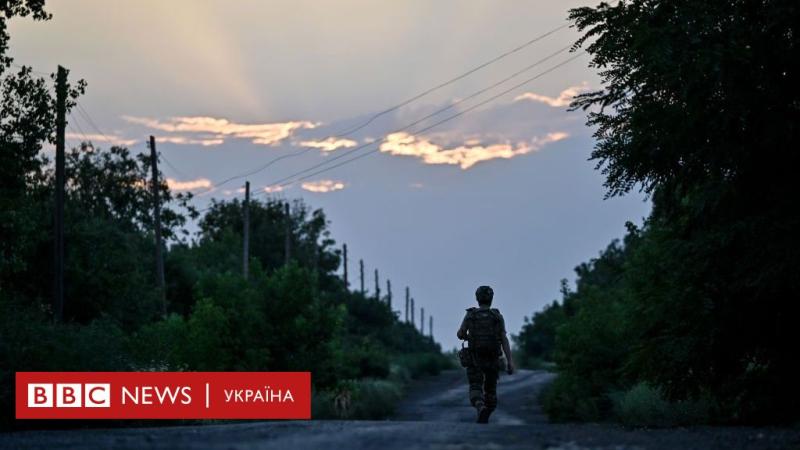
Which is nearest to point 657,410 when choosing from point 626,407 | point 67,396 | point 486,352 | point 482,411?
point 626,407

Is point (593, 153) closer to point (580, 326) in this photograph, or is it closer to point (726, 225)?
point (726, 225)

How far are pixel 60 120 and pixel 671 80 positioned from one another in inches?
862

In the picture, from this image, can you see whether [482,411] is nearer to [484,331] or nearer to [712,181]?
[484,331]

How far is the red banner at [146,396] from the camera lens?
1938 cm

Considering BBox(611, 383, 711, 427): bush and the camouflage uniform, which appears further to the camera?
BBox(611, 383, 711, 427): bush

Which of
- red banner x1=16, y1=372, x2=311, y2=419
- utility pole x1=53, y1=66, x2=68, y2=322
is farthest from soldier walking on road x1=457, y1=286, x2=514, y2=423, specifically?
utility pole x1=53, y1=66, x2=68, y2=322

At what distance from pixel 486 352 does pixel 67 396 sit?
25.5 feet

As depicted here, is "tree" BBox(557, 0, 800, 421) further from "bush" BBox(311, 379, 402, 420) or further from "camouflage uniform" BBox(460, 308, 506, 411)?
"bush" BBox(311, 379, 402, 420)

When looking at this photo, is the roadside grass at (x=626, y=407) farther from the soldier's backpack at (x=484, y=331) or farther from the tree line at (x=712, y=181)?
the soldier's backpack at (x=484, y=331)

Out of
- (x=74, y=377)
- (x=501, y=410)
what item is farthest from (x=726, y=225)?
(x=501, y=410)

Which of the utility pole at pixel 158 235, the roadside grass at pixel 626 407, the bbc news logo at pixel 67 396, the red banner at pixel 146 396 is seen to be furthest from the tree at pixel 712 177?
the utility pole at pixel 158 235

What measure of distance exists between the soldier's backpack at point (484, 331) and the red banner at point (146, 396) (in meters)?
4.78

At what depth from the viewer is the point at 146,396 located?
21.4 metres

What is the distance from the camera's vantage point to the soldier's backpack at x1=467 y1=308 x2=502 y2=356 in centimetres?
1686
